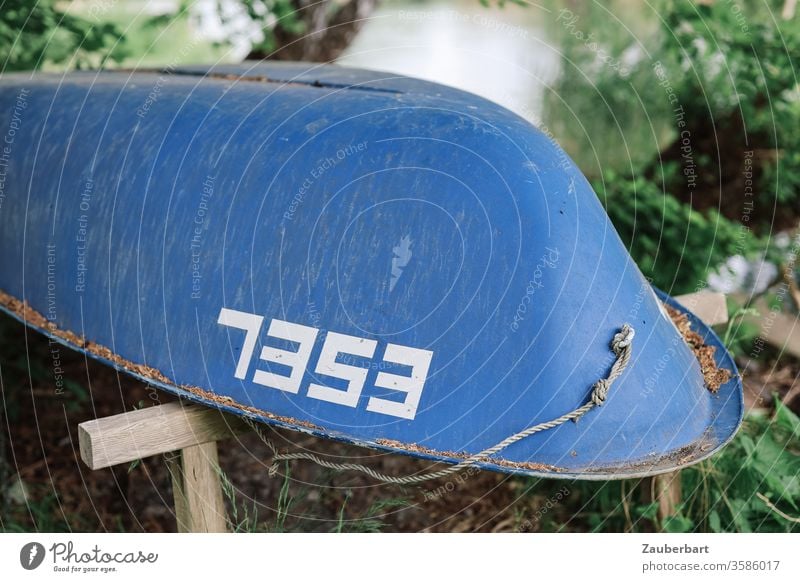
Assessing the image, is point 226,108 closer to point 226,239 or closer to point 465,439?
point 226,239

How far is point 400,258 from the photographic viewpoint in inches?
80.4

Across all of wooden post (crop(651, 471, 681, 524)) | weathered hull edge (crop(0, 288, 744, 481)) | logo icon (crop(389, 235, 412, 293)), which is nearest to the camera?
weathered hull edge (crop(0, 288, 744, 481))

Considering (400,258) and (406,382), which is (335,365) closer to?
(406,382)

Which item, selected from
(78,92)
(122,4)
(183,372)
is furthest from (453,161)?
(122,4)

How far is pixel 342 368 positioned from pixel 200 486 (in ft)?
1.50

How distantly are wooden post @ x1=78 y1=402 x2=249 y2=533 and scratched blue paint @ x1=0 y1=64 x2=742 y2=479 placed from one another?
0.09 meters

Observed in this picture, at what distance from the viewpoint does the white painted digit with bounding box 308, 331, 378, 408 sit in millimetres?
2006

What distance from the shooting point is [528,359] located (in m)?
1.97

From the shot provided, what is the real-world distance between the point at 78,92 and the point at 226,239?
3.23 feet

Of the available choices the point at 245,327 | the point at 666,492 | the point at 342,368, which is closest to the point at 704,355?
the point at 666,492

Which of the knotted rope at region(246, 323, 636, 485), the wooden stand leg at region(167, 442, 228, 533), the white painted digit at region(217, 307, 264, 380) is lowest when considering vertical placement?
the wooden stand leg at region(167, 442, 228, 533)

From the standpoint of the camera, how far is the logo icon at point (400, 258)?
80.3 inches
